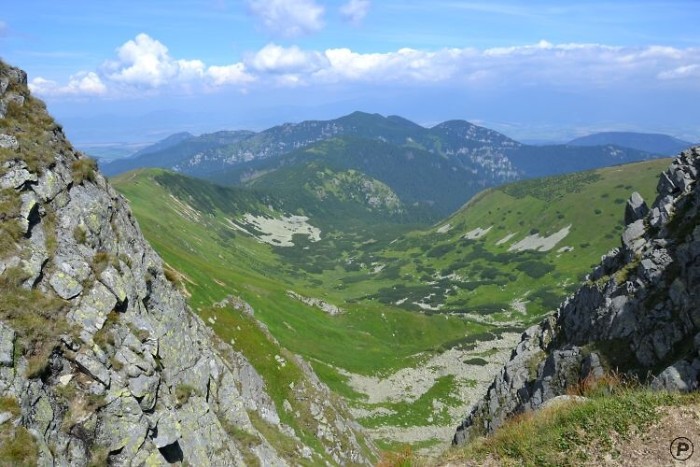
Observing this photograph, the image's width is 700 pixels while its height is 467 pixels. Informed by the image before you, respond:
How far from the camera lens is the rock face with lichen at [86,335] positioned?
19.7 m

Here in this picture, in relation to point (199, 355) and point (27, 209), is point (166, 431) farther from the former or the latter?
point (27, 209)

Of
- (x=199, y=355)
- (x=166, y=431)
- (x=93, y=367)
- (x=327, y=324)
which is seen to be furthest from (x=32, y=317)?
(x=327, y=324)

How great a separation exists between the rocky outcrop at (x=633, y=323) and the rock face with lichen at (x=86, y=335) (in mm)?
19814

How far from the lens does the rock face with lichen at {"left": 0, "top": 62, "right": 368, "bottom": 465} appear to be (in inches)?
774

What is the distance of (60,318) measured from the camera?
22062 millimetres

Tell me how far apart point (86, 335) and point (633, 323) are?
37463 mm

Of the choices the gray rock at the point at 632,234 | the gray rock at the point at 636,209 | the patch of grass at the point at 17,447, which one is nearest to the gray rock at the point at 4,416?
the patch of grass at the point at 17,447

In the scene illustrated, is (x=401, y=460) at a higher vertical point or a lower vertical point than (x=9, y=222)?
lower

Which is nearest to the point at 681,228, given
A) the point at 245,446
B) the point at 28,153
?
the point at 245,446

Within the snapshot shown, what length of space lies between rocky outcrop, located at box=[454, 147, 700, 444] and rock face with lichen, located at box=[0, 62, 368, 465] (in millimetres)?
19814

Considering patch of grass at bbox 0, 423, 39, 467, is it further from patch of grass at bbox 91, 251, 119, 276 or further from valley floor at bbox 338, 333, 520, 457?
valley floor at bbox 338, 333, 520, 457

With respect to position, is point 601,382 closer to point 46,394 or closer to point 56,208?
point 46,394

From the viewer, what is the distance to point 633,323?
3622 cm

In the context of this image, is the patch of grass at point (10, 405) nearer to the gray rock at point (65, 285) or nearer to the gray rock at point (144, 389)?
the gray rock at point (144, 389)
